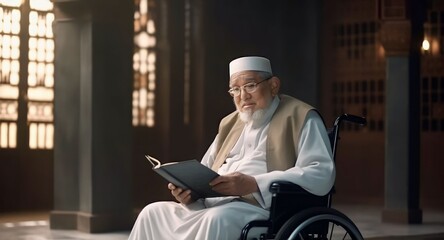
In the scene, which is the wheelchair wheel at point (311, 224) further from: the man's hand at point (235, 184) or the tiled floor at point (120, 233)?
the tiled floor at point (120, 233)

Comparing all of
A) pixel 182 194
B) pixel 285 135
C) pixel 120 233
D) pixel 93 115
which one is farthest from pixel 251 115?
pixel 93 115

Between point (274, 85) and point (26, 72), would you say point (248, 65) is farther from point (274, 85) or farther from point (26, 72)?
point (26, 72)

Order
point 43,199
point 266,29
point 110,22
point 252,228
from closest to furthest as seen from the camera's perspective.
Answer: point 252,228 < point 110,22 < point 43,199 < point 266,29

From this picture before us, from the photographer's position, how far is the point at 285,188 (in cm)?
423

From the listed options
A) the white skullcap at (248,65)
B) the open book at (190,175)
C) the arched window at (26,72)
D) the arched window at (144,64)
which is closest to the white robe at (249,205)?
the open book at (190,175)

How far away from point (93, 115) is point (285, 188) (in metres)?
4.47

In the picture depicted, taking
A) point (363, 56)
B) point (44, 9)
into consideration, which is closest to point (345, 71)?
point (363, 56)

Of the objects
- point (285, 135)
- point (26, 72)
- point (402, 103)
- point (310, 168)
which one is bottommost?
point (310, 168)

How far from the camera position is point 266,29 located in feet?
38.4

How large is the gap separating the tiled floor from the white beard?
11.4ft

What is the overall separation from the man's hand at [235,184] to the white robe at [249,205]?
49 millimetres

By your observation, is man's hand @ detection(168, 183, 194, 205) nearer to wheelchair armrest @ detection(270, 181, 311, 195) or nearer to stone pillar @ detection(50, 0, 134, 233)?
wheelchair armrest @ detection(270, 181, 311, 195)

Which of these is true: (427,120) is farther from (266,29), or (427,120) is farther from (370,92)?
(266,29)

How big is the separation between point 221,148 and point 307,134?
57 cm
